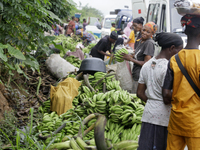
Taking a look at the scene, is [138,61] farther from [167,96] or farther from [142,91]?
[167,96]

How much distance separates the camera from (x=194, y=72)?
1710 mm

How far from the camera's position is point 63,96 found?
4090mm

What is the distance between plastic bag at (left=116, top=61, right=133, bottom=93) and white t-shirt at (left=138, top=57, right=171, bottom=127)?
238 cm

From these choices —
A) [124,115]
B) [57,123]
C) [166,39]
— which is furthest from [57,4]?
[166,39]

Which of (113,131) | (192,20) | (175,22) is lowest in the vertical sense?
(113,131)

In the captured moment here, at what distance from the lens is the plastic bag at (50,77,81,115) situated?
4.04 meters

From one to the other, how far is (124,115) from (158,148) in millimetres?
1115

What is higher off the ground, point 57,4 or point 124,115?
point 57,4

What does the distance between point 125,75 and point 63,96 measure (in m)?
1.34

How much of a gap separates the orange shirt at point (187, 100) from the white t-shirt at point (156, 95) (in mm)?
241

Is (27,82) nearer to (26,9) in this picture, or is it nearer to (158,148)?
(26,9)

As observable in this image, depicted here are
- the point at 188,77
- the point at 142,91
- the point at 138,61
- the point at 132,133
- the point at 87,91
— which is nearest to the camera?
the point at 188,77

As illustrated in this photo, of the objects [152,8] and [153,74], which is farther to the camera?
[152,8]

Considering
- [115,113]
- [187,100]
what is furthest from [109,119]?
[187,100]
